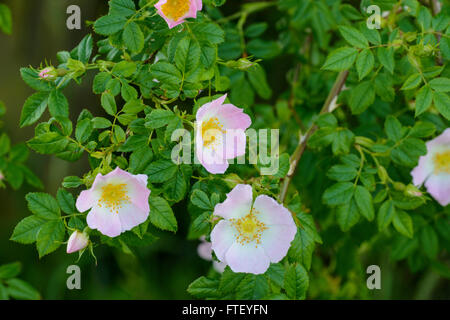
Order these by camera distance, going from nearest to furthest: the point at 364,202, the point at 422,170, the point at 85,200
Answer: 1. the point at 85,200
2. the point at 364,202
3. the point at 422,170

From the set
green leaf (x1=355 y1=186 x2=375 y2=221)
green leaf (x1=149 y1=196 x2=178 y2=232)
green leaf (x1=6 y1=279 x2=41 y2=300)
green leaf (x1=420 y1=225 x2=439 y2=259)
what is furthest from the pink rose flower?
green leaf (x1=420 y1=225 x2=439 y2=259)

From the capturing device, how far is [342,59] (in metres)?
1.12

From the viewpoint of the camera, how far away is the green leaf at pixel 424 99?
110cm

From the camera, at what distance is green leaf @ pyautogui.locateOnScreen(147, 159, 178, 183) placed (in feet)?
3.26

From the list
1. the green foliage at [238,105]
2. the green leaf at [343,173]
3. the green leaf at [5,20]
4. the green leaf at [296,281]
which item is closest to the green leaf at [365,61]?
the green foliage at [238,105]

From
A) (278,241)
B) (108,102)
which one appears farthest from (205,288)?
(108,102)

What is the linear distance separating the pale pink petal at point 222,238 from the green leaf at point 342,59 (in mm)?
392

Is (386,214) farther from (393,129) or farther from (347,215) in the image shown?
(393,129)

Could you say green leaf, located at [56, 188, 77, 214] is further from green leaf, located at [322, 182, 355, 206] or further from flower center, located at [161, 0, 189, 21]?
green leaf, located at [322, 182, 355, 206]

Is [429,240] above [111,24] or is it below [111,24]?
below

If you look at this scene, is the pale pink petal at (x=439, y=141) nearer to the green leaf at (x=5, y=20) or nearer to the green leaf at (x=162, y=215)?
the green leaf at (x=162, y=215)

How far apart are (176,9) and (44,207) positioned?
0.46m

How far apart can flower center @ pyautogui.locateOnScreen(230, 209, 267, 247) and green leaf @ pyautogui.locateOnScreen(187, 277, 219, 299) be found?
13 centimetres

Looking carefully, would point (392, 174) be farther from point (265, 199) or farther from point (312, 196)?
point (265, 199)
